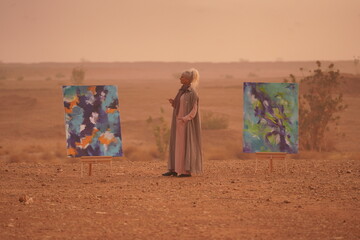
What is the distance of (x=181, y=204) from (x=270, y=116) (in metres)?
5.05

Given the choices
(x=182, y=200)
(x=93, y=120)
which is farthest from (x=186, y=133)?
(x=182, y=200)

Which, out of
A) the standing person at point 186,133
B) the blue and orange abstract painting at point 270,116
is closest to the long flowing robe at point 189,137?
the standing person at point 186,133

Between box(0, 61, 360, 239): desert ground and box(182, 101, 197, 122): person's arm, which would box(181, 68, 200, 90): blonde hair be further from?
box(0, 61, 360, 239): desert ground

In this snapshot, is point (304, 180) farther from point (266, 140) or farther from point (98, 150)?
point (98, 150)

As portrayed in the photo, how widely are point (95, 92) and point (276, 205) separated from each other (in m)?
5.46

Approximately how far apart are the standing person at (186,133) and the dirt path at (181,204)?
0.30 meters

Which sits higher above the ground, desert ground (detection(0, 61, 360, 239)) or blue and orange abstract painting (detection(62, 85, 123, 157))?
blue and orange abstract painting (detection(62, 85, 123, 157))

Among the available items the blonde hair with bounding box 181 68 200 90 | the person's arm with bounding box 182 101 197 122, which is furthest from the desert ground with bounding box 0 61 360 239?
the blonde hair with bounding box 181 68 200 90

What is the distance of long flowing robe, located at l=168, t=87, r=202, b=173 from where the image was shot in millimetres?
15000

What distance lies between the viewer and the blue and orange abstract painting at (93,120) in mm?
15789

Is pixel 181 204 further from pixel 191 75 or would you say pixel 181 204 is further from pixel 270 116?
pixel 270 116

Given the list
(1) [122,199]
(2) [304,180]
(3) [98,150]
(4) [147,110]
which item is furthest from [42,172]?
(4) [147,110]

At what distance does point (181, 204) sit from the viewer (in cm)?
1191

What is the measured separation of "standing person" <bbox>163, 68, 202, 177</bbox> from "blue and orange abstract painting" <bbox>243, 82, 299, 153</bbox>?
159 centimetres
